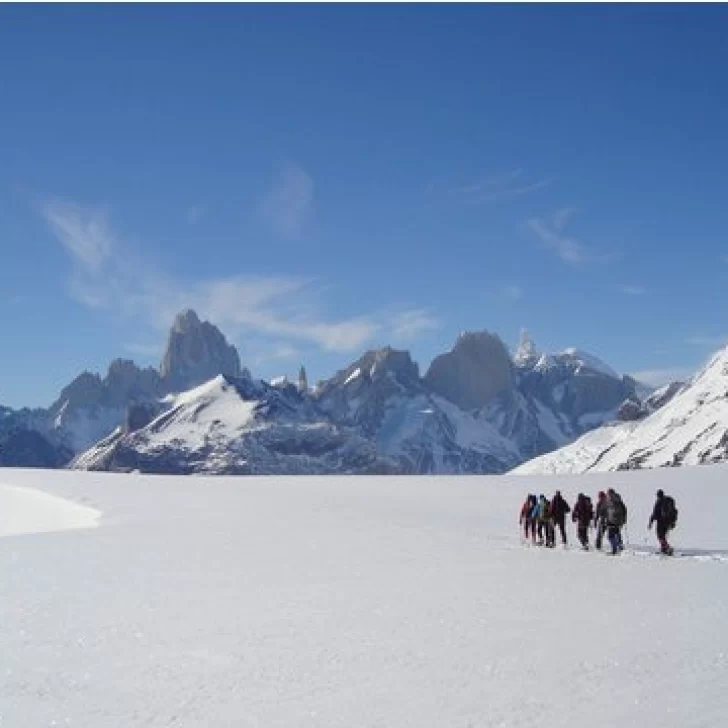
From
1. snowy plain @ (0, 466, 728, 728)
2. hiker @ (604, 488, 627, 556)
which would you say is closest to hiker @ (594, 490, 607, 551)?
hiker @ (604, 488, 627, 556)

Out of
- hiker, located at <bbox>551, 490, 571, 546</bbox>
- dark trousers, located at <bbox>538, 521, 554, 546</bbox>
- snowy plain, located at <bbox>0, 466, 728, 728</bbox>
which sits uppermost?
hiker, located at <bbox>551, 490, 571, 546</bbox>

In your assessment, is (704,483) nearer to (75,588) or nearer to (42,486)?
(75,588)

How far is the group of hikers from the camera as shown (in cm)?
2648

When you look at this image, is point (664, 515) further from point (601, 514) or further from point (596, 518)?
point (596, 518)

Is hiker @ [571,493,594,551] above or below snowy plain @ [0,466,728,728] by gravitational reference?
above

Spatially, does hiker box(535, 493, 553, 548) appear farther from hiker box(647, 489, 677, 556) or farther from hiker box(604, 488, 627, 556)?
hiker box(647, 489, 677, 556)

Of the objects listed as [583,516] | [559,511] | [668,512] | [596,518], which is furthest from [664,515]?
[559,511]

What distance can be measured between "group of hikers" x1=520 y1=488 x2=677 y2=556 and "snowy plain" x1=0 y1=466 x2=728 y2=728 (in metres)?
0.92

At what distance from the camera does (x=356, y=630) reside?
14.6 meters

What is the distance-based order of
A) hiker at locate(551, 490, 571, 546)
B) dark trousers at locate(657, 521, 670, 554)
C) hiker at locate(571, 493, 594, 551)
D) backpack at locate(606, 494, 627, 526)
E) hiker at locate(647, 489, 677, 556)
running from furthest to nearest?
hiker at locate(551, 490, 571, 546) < hiker at locate(571, 493, 594, 551) < backpack at locate(606, 494, 627, 526) < hiker at locate(647, 489, 677, 556) < dark trousers at locate(657, 521, 670, 554)

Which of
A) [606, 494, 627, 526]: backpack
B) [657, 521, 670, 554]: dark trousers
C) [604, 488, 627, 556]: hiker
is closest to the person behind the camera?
[657, 521, 670, 554]: dark trousers

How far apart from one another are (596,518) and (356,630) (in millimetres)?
15478

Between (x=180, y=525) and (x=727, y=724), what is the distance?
88.7 ft

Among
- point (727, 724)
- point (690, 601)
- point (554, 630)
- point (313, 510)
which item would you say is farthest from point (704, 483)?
point (727, 724)
